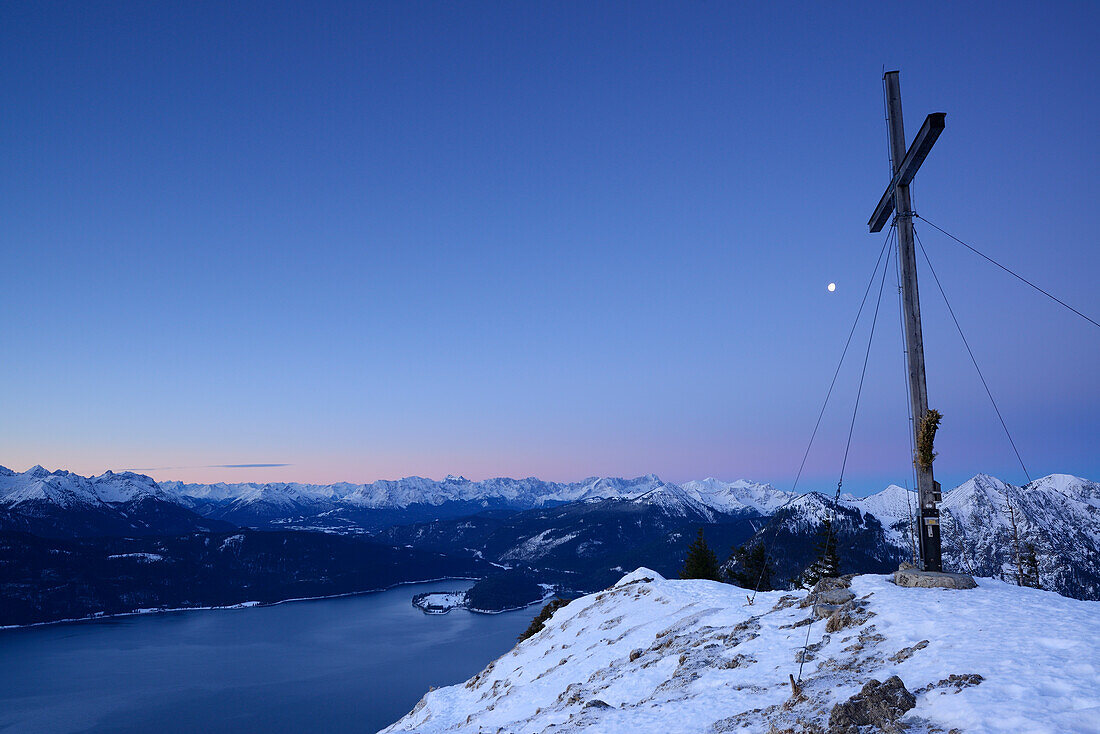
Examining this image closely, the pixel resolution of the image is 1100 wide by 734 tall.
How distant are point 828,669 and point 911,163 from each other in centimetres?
1494

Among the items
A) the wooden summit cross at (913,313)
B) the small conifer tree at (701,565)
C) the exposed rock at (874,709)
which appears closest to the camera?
the exposed rock at (874,709)

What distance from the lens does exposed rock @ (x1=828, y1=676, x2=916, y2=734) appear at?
10.1m

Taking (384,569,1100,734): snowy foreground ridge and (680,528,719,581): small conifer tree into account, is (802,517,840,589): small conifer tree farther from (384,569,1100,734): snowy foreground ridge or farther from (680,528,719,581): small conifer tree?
(384,569,1100,734): snowy foreground ridge

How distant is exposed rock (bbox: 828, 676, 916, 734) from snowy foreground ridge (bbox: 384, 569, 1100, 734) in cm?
17

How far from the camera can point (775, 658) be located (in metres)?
15.5

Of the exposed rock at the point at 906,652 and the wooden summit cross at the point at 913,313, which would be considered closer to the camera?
the exposed rock at the point at 906,652

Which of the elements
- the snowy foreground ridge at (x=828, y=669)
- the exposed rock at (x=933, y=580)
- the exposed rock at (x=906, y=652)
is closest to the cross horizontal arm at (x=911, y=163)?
the exposed rock at (x=933, y=580)

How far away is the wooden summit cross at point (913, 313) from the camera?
1803 centimetres

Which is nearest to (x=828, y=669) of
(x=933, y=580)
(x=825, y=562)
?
(x=933, y=580)

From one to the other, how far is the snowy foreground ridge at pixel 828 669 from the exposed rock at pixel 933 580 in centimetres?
38

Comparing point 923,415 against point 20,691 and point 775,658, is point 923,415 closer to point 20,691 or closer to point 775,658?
point 775,658

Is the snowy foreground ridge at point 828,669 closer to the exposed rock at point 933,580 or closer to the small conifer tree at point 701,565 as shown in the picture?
the exposed rock at point 933,580

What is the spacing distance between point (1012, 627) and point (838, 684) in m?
4.16

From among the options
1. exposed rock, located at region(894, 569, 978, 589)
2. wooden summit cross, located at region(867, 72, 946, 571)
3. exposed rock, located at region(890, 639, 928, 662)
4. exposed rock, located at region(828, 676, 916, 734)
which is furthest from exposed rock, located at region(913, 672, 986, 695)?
wooden summit cross, located at region(867, 72, 946, 571)
